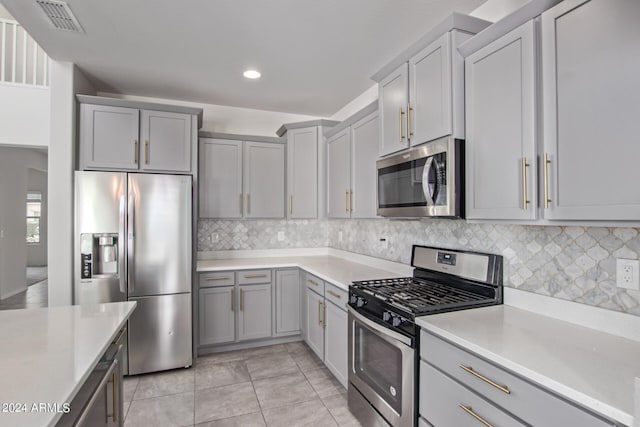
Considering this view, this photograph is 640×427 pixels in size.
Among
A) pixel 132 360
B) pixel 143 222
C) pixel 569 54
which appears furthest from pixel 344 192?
pixel 132 360

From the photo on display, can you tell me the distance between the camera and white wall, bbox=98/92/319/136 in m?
3.94

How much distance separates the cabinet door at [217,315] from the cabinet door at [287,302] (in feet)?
1.55

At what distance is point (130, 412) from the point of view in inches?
93.9

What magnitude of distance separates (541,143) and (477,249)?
872mm

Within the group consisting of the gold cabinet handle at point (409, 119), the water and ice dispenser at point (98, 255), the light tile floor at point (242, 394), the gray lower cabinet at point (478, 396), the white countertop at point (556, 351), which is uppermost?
the gold cabinet handle at point (409, 119)

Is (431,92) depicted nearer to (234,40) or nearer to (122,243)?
(234,40)

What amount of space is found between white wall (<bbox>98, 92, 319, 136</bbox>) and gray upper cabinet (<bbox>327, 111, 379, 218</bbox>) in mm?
907

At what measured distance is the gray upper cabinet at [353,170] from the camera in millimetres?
2807

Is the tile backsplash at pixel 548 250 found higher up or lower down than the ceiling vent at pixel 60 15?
lower down


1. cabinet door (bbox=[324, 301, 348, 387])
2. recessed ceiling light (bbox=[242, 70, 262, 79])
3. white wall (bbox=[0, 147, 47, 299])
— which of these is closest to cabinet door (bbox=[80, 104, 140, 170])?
recessed ceiling light (bbox=[242, 70, 262, 79])

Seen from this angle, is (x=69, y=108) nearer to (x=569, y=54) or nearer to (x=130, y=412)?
(x=130, y=412)

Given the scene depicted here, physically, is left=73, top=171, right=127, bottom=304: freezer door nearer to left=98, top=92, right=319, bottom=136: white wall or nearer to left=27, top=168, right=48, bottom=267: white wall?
left=98, top=92, right=319, bottom=136: white wall

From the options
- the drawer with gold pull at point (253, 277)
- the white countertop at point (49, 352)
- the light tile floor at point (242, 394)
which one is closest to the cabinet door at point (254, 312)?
the drawer with gold pull at point (253, 277)

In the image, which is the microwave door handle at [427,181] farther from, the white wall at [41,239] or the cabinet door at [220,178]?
the white wall at [41,239]
